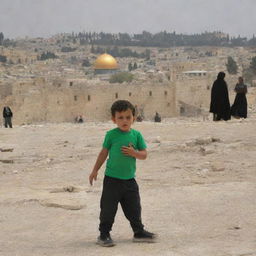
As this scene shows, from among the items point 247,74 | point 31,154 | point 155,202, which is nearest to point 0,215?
point 155,202

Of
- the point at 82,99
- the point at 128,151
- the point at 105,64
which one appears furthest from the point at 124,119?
the point at 105,64

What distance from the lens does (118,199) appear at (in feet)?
13.0

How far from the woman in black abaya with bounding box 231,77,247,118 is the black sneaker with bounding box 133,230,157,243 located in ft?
28.5

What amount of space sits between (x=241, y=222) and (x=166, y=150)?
389 centimetres

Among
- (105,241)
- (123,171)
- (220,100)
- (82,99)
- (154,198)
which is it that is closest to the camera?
(105,241)

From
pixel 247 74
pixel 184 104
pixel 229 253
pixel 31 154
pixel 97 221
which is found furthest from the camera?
pixel 247 74

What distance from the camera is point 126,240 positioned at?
156 inches

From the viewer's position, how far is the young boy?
12.7 feet

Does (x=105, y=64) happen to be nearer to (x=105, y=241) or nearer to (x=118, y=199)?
(x=118, y=199)

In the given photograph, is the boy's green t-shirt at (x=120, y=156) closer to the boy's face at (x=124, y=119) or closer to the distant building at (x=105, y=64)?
the boy's face at (x=124, y=119)

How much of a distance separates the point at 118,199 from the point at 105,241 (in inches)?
12.1

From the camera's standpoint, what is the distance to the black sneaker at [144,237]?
385 cm

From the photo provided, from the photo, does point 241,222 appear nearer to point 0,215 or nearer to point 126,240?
point 126,240

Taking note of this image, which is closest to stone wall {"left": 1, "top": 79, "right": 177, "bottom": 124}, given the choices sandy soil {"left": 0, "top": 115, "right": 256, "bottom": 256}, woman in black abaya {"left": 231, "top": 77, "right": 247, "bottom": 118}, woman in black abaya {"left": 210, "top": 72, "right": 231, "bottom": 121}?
woman in black abaya {"left": 231, "top": 77, "right": 247, "bottom": 118}
